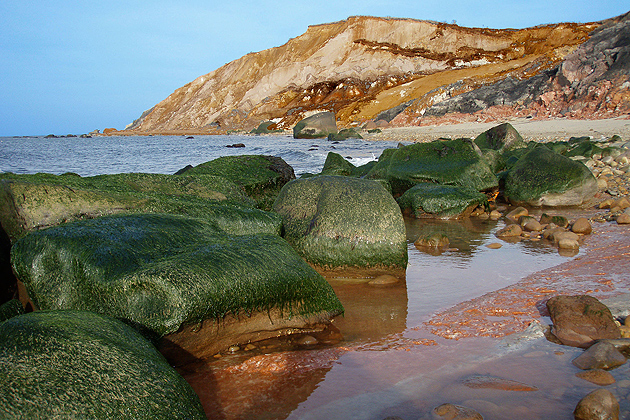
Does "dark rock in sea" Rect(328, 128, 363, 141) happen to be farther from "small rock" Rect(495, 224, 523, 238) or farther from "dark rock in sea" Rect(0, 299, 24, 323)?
"dark rock in sea" Rect(0, 299, 24, 323)

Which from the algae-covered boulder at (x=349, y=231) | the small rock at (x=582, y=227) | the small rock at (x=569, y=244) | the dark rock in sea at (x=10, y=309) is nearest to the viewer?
the dark rock in sea at (x=10, y=309)

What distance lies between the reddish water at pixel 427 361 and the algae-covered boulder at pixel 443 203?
9.00ft

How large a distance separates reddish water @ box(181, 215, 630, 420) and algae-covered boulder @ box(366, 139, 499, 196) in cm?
378

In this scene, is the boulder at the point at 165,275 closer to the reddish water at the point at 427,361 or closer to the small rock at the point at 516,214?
the reddish water at the point at 427,361

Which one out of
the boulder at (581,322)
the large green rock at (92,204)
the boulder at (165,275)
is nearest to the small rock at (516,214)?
the boulder at (581,322)

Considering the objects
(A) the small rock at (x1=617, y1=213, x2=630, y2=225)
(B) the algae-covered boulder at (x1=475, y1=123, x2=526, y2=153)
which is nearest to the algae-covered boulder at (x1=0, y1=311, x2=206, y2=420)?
(A) the small rock at (x1=617, y1=213, x2=630, y2=225)

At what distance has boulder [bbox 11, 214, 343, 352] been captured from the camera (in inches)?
99.8

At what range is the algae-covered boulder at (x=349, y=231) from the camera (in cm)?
431

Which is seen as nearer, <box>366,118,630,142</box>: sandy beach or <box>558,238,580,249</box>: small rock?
<box>558,238,580,249</box>: small rock

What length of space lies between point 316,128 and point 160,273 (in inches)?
1269

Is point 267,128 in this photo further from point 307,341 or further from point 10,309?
point 307,341

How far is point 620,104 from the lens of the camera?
61.1ft

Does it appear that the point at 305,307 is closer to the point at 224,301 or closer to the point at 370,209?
the point at 224,301

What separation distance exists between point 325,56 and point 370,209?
52.4 meters
